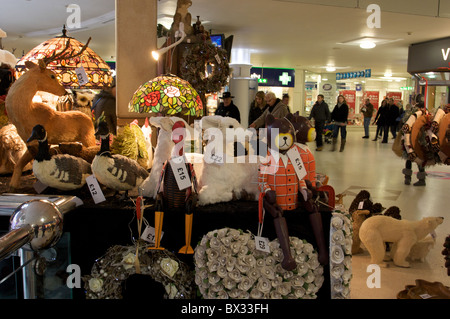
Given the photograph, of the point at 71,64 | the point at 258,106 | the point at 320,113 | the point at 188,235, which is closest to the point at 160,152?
the point at 188,235

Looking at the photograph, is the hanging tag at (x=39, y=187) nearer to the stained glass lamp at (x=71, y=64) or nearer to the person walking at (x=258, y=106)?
the stained glass lamp at (x=71, y=64)

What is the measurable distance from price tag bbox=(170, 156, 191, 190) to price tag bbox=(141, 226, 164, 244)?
272 millimetres

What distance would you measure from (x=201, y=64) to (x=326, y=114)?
7.89m

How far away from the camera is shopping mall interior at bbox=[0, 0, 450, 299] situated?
3.63 metres

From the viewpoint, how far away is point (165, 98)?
Result: 228 cm

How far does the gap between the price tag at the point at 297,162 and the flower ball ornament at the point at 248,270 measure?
1.14ft

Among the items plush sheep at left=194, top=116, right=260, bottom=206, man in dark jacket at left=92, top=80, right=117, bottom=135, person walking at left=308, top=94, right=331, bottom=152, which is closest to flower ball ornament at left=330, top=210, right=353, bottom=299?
plush sheep at left=194, top=116, right=260, bottom=206

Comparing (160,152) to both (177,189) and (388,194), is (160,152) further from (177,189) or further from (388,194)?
(388,194)

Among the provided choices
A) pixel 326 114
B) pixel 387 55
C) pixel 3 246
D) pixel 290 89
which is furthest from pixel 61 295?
pixel 290 89

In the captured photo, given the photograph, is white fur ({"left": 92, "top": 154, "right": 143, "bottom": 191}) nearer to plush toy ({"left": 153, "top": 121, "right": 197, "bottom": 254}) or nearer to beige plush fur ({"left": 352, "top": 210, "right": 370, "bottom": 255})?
plush toy ({"left": 153, "top": 121, "right": 197, "bottom": 254})

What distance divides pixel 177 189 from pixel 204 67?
6.92 feet

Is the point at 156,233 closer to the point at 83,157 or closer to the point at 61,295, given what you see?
the point at 61,295

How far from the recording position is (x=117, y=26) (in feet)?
11.8

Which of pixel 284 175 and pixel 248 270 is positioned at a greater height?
pixel 284 175
